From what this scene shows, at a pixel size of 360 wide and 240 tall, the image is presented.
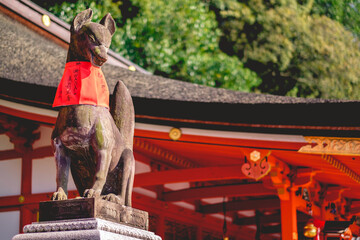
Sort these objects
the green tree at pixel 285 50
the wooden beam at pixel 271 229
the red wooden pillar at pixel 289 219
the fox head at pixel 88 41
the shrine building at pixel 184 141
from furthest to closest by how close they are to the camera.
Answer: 1. the green tree at pixel 285 50
2. the wooden beam at pixel 271 229
3. the red wooden pillar at pixel 289 219
4. the shrine building at pixel 184 141
5. the fox head at pixel 88 41

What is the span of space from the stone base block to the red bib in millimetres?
668

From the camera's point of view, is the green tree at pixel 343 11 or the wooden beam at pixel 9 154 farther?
the green tree at pixel 343 11

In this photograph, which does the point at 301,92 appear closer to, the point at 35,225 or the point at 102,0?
the point at 102,0

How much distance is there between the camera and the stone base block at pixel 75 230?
284 cm

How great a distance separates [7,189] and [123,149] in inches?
199

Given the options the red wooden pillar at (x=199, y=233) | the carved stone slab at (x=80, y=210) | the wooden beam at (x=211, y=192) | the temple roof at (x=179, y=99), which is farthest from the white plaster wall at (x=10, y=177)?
the carved stone slab at (x=80, y=210)

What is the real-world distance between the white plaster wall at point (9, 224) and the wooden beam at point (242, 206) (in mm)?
3872

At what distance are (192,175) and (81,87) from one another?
14.8ft

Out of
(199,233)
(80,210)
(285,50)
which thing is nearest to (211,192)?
(199,233)

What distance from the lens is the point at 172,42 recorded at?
20.1 metres

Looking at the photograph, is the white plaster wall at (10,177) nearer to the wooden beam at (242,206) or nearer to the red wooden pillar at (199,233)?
the red wooden pillar at (199,233)

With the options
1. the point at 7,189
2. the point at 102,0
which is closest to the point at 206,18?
the point at 102,0

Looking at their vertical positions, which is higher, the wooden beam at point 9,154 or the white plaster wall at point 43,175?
the wooden beam at point 9,154

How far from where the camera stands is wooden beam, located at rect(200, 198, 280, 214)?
10.6m
